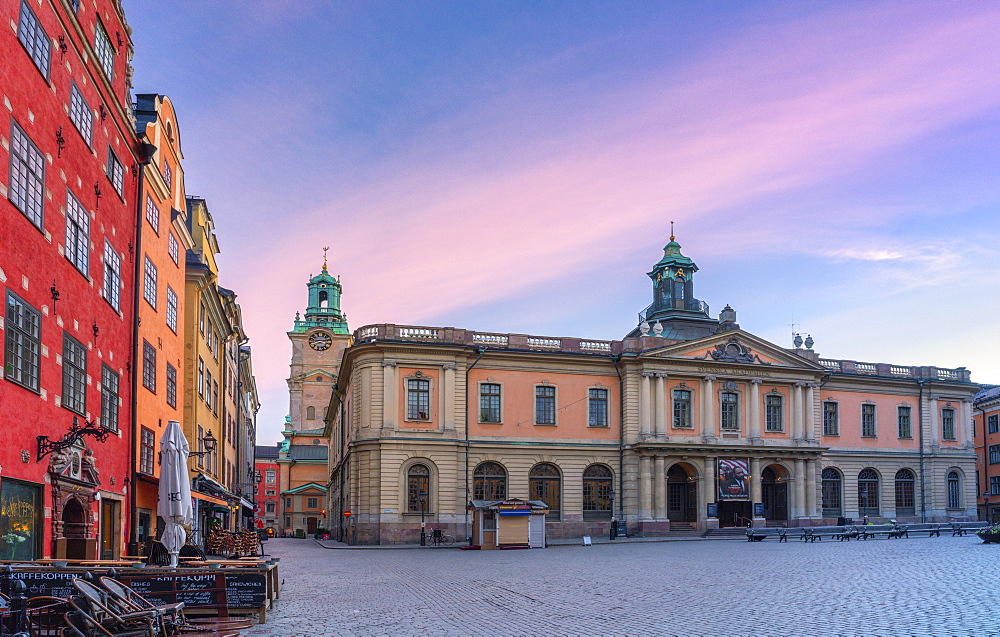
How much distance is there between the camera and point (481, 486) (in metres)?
51.8

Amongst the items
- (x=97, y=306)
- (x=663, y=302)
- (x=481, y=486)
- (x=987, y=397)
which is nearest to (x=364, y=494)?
(x=481, y=486)

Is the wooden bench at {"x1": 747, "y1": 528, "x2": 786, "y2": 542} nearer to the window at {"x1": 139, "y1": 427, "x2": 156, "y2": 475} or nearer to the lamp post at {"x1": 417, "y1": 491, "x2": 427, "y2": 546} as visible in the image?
the lamp post at {"x1": 417, "y1": 491, "x2": 427, "y2": 546}

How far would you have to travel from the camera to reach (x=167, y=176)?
29.9 metres

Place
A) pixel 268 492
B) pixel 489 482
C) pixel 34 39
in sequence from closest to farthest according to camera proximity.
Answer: pixel 34 39 → pixel 489 482 → pixel 268 492

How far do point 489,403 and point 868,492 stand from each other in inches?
1040

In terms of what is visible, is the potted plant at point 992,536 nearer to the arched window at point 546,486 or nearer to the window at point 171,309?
the arched window at point 546,486

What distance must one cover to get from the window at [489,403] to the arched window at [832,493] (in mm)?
22125

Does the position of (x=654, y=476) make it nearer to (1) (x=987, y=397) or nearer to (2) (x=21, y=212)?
(1) (x=987, y=397)

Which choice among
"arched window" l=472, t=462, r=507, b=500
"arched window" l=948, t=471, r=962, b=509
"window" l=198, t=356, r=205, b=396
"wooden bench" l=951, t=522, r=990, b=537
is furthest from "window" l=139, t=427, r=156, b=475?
"arched window" l=948, t=471, r=962, b=509

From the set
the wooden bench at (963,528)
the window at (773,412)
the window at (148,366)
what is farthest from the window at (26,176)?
the window at (773,412)

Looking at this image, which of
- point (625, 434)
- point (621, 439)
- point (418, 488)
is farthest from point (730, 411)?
point (418, 488)

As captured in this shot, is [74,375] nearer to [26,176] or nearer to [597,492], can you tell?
[26,176]

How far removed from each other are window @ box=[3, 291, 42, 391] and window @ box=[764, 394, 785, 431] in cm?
4766

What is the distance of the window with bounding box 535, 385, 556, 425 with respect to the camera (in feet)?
175
